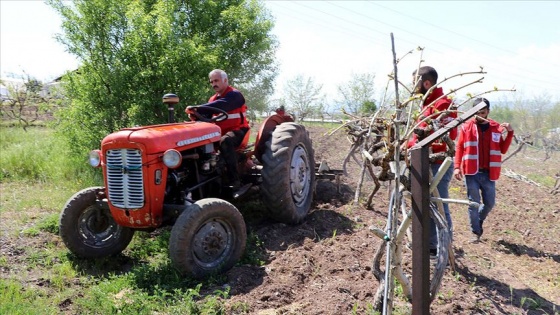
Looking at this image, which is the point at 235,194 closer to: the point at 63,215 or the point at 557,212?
the point at 63,215

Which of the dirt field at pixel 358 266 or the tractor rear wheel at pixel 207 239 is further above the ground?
the tractor rear wheel at pixel 207 239

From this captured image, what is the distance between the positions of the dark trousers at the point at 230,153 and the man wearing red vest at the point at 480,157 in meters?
2.59

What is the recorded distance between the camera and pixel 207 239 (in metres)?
4.58

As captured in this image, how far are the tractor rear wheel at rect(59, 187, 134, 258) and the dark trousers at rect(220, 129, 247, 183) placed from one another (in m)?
1.27

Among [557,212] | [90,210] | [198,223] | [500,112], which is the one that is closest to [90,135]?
[90,210]

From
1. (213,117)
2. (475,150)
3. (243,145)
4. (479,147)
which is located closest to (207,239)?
(213,117)

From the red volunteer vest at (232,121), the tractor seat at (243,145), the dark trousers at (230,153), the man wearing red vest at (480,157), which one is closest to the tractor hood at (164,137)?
the dark trousers at (230,153)

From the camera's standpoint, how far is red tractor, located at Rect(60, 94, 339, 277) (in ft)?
15.0

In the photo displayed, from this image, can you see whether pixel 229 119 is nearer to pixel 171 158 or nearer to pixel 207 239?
pixel 171 158

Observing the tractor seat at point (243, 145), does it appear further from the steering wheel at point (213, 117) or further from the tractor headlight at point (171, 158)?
the tractor headlight at point (171, 158)

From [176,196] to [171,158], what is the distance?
2.18 feet

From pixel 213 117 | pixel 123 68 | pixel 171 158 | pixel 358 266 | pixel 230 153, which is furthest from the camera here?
pixel 123 68

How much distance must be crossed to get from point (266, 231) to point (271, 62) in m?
7.19

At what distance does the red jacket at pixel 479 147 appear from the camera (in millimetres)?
5785
